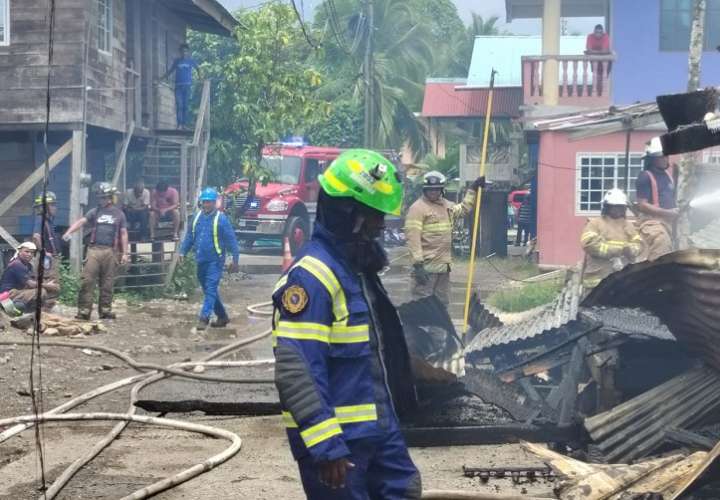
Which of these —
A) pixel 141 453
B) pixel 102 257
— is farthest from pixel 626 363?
pixel 102 257

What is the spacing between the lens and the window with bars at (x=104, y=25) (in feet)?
61.9

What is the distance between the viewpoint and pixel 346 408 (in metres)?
3.89

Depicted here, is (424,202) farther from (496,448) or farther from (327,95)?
(327,95)

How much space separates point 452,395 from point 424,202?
3822 millimetres

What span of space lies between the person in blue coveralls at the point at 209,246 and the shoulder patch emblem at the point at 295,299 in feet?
31.9

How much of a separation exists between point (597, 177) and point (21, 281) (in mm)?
12335

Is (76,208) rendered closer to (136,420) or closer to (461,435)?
(136,420)

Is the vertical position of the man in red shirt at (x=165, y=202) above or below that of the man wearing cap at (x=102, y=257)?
above

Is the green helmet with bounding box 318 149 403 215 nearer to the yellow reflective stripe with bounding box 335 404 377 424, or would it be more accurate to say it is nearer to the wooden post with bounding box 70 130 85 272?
the yellow reflective stripe with bounding box 335 404 377 424

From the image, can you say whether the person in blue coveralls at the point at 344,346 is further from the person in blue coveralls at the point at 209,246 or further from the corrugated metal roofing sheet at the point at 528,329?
the person in blue coveralls at the point at 209,246

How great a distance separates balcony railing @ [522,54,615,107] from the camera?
883 inches

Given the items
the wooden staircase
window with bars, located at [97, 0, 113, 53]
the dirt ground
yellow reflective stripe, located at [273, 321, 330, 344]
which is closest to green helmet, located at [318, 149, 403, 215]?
yellow reflective stripe, located at [273, 321, 330, 344]

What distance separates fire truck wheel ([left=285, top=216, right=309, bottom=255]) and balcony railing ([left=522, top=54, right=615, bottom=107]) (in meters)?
5.68

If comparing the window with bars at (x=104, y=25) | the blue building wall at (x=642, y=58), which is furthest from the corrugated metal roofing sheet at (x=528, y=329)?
the blue building wall at (x=642, y=58)
